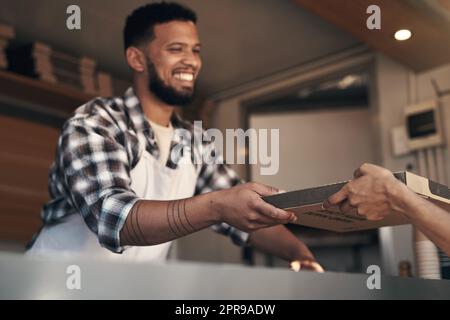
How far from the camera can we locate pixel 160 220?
1192mm

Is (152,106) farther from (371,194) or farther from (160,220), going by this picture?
(371,194)

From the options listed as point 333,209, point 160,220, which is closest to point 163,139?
point 160,220

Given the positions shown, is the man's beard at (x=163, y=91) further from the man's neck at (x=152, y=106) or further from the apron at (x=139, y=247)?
the apron at (x=139, y=247)

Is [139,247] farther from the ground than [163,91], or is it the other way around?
[163,91]

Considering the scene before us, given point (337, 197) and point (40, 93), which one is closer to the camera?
point (337, 197)

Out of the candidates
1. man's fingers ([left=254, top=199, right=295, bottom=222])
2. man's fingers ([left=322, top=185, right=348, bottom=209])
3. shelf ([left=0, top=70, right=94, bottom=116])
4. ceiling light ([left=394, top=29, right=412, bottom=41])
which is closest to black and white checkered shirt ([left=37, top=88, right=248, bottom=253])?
man's fingers ([left=254, top=199, right=295, bottom=222])

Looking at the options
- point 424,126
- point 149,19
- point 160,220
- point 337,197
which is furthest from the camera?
point 424,126

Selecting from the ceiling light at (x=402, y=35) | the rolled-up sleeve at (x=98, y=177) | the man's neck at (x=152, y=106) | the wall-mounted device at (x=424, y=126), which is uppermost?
the ceiling light at (x=402, y=35)

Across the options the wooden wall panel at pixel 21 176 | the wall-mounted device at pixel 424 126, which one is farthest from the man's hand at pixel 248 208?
the wooden wall panel at pixel 21 176

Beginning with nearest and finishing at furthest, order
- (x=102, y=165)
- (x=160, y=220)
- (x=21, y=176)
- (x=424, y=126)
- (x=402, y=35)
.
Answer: (x=160, y=220) < (x=102, y=165) < (x=402, y=35) < (x=424, y=126) < (x=21, y=176)

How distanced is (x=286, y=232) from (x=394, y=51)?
48.4 inches

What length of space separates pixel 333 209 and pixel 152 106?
2.62 feet

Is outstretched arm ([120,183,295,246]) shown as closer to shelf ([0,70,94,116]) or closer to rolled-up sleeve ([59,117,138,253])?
rolled-up sleeve ([59,117,138,253])

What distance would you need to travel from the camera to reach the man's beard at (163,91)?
1.70 meters
